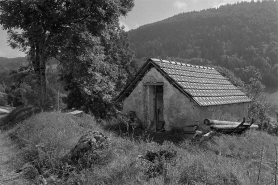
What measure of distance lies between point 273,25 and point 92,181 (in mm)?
98226

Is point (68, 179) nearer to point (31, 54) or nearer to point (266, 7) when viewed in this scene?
point (31, 54)

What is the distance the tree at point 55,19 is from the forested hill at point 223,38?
62.8m

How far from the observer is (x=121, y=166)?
15.2ft

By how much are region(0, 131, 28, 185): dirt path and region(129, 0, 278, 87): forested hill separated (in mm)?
68654

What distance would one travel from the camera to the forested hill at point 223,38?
260 feet

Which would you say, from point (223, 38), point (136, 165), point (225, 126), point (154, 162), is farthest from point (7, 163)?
point (223, 38)

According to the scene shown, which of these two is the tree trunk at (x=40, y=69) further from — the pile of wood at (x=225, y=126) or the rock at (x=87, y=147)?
the pile of wood at (x=225, y=126)

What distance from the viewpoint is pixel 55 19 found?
1185 cm

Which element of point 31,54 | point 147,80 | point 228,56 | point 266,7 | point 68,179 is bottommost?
point 68,179

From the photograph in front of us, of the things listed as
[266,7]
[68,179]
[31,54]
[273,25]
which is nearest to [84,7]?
[31,54]

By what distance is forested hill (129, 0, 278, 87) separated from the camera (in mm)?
79250

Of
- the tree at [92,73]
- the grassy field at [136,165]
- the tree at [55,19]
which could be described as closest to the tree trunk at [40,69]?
the tree at [55,19]

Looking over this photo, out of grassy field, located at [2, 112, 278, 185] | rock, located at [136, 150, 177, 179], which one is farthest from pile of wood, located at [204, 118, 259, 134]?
rock, located at [136, 150, 177, 179]

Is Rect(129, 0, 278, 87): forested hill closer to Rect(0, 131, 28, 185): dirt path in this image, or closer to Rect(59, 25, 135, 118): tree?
Rect(59, 25, 135, 118): tree
